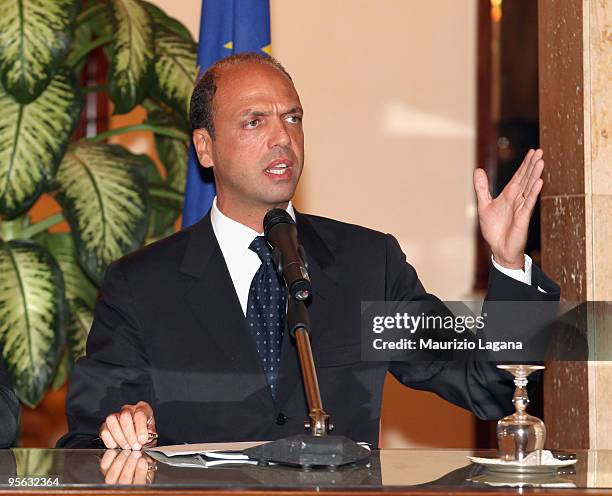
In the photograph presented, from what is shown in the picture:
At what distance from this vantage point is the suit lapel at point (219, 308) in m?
2.56

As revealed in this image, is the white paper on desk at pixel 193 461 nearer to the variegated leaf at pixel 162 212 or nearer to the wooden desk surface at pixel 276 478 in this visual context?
the wooden desk surface at pixel 276 478

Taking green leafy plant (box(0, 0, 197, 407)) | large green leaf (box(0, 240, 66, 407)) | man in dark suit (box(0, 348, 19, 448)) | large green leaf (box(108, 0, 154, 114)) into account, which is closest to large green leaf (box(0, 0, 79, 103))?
green leafy plant (box(0, 0, 197, 407))

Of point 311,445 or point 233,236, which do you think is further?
point 233,236

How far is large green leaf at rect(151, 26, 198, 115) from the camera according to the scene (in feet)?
13.0

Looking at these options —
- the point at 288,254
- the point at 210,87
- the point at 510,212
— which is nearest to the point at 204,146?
the point at 210,87

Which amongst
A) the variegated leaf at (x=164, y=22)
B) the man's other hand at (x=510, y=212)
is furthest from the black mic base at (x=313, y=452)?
the variegated leaf at (x=164, y=22)

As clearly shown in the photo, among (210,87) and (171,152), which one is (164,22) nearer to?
(171,152)

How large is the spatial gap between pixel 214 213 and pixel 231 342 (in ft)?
1.28

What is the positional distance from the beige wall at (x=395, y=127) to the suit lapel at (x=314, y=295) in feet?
6.80

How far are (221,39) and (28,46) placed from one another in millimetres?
629

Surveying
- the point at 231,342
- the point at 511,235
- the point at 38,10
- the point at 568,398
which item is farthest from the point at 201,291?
the point at 38,10

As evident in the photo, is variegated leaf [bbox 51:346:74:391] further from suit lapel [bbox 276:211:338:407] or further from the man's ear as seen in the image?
suit lapel [bbox 276:211:338:407]

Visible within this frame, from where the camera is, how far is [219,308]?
264 cm

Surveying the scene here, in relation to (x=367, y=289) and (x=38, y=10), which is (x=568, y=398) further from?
(x=38, y=10)
